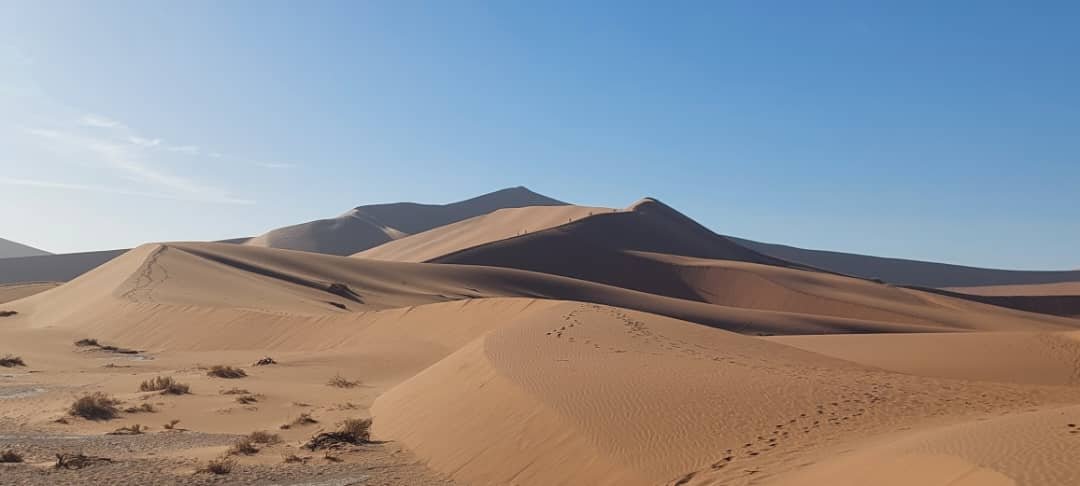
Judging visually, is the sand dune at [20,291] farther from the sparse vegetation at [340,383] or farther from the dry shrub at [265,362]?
the sparse vegetation at [340,383]

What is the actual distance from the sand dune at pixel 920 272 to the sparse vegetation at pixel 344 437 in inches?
4985

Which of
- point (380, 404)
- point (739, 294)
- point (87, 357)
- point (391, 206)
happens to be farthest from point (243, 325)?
point (391, 206)

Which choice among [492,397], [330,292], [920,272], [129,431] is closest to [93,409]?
[129,431]

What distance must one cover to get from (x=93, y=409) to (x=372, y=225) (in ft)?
443

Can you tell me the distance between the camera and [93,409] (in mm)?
13211

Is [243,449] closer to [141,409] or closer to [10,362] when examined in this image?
[141,409]

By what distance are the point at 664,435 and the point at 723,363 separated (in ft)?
15.3

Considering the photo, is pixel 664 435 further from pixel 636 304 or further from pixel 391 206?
pixel 391 206

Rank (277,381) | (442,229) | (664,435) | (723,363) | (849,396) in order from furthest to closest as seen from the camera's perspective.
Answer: (442,229)
(277,381)
(723,363)
(849,396)
(664,435)

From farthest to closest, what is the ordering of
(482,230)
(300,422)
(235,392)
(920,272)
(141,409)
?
(920,272) → (482,230) → (235,392) → (141,409) → (300,422)

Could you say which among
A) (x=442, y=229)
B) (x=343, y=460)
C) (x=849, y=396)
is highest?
(x=442, y=229)

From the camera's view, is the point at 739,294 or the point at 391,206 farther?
the point at 391,206

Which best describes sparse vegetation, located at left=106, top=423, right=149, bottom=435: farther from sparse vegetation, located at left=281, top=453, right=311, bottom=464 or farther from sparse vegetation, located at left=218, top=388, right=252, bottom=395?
sparse vegetation, located at left=218, top=388, right=252, bottom=395

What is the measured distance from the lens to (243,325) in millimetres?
27797
